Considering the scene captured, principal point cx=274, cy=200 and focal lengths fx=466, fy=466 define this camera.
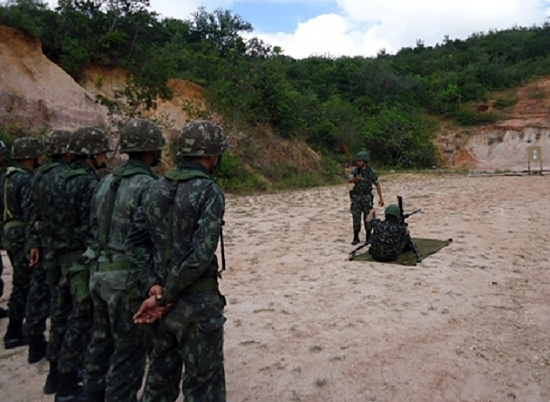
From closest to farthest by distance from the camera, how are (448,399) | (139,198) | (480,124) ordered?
(139,198), (448,399), (480,124)

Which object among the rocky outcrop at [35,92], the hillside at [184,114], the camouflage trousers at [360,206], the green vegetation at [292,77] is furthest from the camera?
the green vegetation at [292,77]

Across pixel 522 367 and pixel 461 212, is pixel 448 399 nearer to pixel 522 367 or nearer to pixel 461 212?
pixel 522 367

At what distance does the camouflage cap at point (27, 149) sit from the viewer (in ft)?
15.1

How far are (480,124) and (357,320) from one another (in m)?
31.4

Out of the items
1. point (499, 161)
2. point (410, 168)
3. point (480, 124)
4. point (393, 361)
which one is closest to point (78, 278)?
point (393, 361)

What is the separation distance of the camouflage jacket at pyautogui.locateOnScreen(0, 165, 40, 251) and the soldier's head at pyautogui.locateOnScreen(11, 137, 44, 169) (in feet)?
0.26

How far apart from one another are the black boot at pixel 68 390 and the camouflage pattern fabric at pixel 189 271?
1.06 meters

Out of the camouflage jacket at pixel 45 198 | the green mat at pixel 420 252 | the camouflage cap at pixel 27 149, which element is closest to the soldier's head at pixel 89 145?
the camouflage jacket at pixel 45 198

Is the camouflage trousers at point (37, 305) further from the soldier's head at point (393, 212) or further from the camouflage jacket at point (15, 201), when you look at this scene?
the soldier's head at point (393, 212)

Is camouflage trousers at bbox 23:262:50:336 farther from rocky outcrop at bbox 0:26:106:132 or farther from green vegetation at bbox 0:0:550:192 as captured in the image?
green vegetation at bbox 0:0:550:192

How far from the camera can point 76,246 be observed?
11.8 ft

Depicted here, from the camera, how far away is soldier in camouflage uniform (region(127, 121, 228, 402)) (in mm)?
2496

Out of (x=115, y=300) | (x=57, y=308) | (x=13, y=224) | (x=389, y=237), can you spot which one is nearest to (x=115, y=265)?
(x=115, y=300)

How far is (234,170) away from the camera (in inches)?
725
